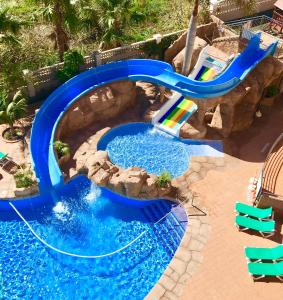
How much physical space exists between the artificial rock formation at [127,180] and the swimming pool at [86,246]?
685 mm

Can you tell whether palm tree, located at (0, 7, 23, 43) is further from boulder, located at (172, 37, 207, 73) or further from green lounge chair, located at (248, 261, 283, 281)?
green lounge chair, located at (248, 261, 283, 281)

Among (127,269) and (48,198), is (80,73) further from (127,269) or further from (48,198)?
(127,269)

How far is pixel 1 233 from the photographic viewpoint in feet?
63.1

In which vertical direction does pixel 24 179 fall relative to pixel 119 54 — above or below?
below

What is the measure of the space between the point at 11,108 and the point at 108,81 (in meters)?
6.34

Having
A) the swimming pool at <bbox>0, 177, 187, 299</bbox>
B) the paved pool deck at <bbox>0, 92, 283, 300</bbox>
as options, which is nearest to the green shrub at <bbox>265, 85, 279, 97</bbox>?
the paved pool deck at <bbox>0, 92, 283, 300</bbox>

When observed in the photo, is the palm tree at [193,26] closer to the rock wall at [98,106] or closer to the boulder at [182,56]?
the boulder at [182,56]

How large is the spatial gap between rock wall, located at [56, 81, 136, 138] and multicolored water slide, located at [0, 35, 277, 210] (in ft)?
1.41

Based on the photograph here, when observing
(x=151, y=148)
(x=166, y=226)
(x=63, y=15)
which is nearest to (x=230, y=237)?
(x=166, y=226)

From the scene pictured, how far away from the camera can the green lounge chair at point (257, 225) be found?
19.1 metres

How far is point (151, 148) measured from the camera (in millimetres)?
23438

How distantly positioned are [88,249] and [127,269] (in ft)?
7.16

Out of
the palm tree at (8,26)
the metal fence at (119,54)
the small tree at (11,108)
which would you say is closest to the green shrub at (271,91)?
the metal fence at (119,54)

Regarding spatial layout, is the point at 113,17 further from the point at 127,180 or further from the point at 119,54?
the point at 127,180
